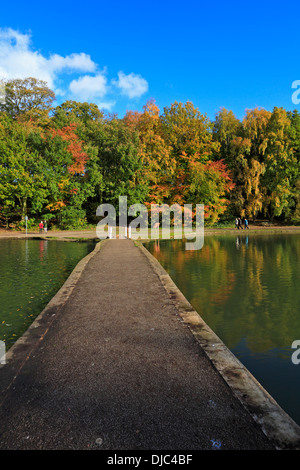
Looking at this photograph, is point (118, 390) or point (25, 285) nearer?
point (118, 390)

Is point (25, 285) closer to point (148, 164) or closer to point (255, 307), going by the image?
point (255, 307)

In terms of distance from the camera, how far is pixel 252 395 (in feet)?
9.32

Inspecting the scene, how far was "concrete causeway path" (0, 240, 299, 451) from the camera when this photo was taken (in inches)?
90.7

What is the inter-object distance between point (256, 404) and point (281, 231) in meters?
33.5

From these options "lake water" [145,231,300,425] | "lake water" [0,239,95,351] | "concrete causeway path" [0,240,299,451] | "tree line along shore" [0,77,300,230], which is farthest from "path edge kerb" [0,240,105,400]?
"tree line along shore" [0,77,300,230]

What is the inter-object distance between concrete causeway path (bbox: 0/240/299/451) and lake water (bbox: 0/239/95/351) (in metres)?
1.11

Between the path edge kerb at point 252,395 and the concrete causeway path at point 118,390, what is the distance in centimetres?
4

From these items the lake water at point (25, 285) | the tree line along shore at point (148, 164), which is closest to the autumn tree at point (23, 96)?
the tree line along shore at point (148, 164)

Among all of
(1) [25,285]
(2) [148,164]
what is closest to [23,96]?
(2) [148,164]

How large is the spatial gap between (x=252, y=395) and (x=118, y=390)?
1274 millimetres

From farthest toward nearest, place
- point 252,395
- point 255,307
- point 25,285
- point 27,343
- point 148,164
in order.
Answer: point 148,164
point 25,285
point 255,307
point 27,343
point 252,395

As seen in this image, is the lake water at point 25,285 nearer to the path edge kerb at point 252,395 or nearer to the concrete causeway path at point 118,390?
the concrete causeway path at point 118,390

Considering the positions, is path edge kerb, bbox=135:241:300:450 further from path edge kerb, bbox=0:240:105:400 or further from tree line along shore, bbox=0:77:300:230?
tree line along shore, bbox=0:77:300:230

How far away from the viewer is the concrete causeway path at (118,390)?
2.30 metres
